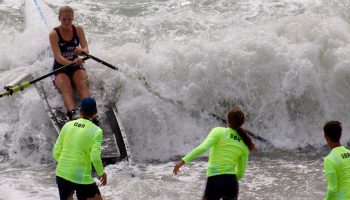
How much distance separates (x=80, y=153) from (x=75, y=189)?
35 centimetres

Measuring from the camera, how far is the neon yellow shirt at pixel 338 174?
170 inches

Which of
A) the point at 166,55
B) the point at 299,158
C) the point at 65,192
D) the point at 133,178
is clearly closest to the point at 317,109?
the point at 299,158

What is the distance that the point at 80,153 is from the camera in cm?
498

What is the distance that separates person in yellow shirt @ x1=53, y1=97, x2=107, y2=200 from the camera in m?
4.96

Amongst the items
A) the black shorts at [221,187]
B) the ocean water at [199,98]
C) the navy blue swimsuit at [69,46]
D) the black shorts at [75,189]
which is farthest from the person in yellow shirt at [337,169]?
the navy blue swimsuit at [69,46]

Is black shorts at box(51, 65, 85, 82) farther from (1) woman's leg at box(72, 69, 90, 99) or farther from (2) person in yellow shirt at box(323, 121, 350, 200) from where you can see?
(2) person in yellow shirt at box(323, 121, 350, 200)

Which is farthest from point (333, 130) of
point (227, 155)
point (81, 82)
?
point (81, 82)

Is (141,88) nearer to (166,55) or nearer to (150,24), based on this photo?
(166,55)

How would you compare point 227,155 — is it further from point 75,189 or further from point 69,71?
point 69,71

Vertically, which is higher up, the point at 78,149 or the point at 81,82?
the point at 78,149

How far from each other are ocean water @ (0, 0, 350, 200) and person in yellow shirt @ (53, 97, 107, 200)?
1.71 meters

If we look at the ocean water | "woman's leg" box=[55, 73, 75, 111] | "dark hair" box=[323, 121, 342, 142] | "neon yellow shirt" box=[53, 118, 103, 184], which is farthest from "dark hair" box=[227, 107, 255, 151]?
"woman's leg" box=[55, 73, 75, 111]

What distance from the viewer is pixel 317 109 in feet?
30.1

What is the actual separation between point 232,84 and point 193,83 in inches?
25.7
